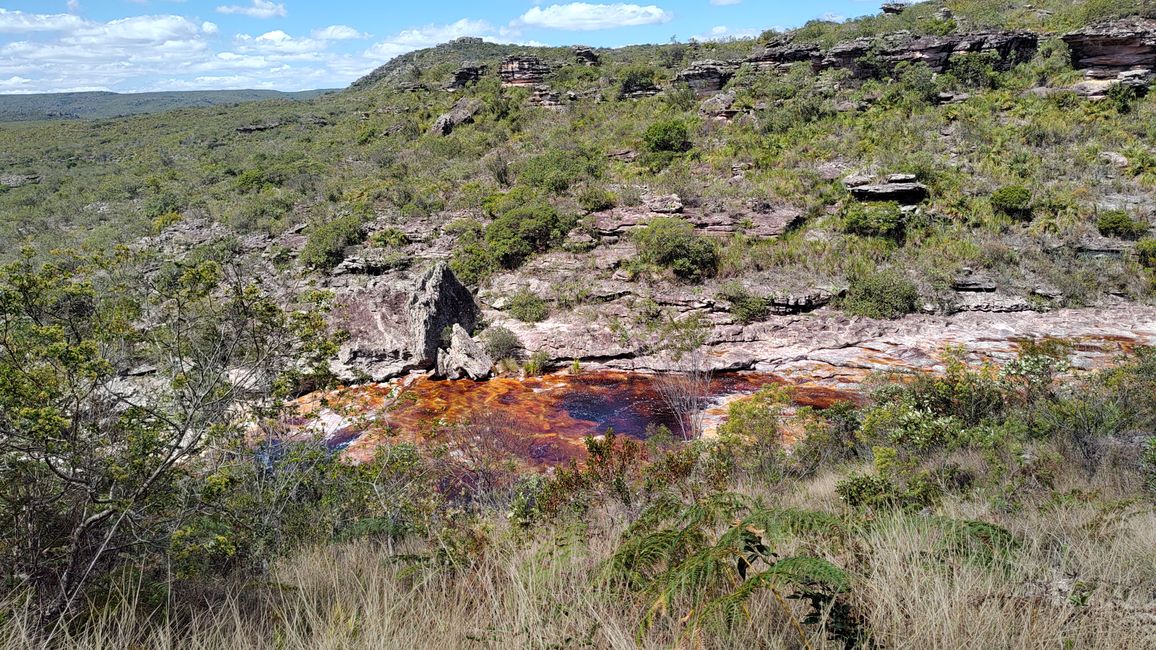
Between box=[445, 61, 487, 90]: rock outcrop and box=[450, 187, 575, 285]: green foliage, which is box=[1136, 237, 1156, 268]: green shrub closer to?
box=[450, 187, 575, 285]: green foliage

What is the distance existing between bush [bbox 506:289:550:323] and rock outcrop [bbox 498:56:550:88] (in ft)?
88.1

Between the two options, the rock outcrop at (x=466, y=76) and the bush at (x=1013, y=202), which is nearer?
the bush at (x=1013, y=202)

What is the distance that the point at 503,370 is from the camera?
13328 millimetres

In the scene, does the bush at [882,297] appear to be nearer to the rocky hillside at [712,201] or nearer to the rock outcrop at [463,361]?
the rocky hillside at [712,201]

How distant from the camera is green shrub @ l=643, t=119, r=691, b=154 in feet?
79.3

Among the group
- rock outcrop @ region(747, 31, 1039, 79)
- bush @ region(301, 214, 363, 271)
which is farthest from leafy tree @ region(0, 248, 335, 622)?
rock outcrop @ region(747, 31, 1039, 79)

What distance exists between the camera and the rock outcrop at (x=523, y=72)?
37906 millimetres

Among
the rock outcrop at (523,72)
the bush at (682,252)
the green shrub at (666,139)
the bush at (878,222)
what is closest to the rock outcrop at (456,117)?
the rock outcrop at (523,72)

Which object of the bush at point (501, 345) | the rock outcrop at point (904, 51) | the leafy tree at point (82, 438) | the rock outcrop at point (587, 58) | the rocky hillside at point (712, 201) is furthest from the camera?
the rock outcrop at point (587, 58)

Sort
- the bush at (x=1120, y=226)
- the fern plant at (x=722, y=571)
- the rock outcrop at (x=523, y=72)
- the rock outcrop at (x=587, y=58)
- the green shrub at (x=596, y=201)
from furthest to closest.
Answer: the rock outcrop at (x=587, y=58) < the rock outcrop at (x=523, y=72) < the green shrub at (x=596, y=201) < the bush at (x=1120, y=226) < the fern plant at (x=722, y=571)

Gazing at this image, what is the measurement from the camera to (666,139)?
24.3 meters

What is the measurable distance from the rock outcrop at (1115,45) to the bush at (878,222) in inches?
580

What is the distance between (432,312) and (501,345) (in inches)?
71.5

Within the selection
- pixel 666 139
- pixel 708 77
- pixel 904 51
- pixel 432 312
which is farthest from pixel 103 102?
pixel 904 51
